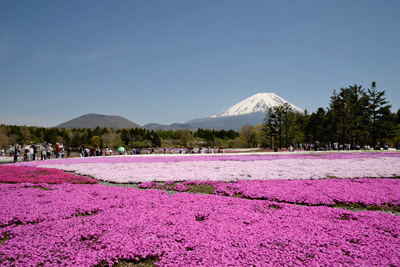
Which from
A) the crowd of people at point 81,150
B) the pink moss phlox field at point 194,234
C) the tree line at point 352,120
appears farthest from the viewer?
the tree line at point 352,120

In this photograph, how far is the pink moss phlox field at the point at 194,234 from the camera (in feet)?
15.7

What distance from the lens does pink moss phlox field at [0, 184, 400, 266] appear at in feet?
15.7

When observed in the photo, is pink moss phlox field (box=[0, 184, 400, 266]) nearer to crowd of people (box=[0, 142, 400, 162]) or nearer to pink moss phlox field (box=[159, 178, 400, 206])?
pink moss phlox field (box=[159, 178, 400, 206])

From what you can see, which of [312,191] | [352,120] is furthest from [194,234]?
[352,120]

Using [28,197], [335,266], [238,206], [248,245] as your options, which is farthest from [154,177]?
[335,266]

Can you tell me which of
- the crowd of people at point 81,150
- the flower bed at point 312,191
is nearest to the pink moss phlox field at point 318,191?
the flower bed at point 312,191

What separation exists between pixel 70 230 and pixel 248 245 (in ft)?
16.0

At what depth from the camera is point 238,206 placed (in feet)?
27.1

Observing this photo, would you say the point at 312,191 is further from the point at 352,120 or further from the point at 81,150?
the point at 352,120

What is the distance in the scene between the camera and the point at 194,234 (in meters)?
5.79

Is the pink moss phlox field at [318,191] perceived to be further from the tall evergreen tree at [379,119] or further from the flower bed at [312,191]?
the tall evergreen tree at [379,119]

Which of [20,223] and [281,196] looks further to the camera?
[281,196]

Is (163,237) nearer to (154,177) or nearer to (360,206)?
(360,206)

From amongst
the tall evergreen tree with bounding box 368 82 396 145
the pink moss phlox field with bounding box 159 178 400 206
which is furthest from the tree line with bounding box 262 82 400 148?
the pink moss phlox field with bounding box 159 178 400 206
